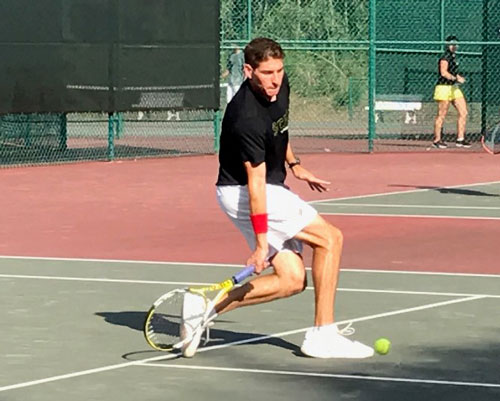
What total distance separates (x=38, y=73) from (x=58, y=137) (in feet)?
11.7

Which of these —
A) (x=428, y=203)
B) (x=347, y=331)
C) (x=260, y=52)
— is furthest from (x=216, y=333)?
(x=428, y=203)

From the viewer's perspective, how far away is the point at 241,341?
801 cm

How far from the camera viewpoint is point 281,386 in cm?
680

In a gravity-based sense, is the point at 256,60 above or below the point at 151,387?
above

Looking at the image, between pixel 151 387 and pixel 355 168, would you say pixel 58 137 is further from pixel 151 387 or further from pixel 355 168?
pixel 151 387

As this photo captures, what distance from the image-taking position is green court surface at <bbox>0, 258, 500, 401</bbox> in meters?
6.76

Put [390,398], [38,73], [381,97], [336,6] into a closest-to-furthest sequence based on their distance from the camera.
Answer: [390,398]
[38,73]
[381,97]
[336,6]

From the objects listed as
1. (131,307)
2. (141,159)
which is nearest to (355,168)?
(141,159)

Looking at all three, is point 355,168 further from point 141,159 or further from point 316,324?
point 316,324

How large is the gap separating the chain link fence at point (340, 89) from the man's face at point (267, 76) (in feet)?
47.7

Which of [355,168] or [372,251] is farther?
[355,168]

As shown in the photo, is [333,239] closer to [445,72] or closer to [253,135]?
[253,135]

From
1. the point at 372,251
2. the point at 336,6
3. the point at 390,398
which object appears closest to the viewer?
the point at 390,398

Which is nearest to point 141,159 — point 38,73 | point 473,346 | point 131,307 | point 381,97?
point 38,73
